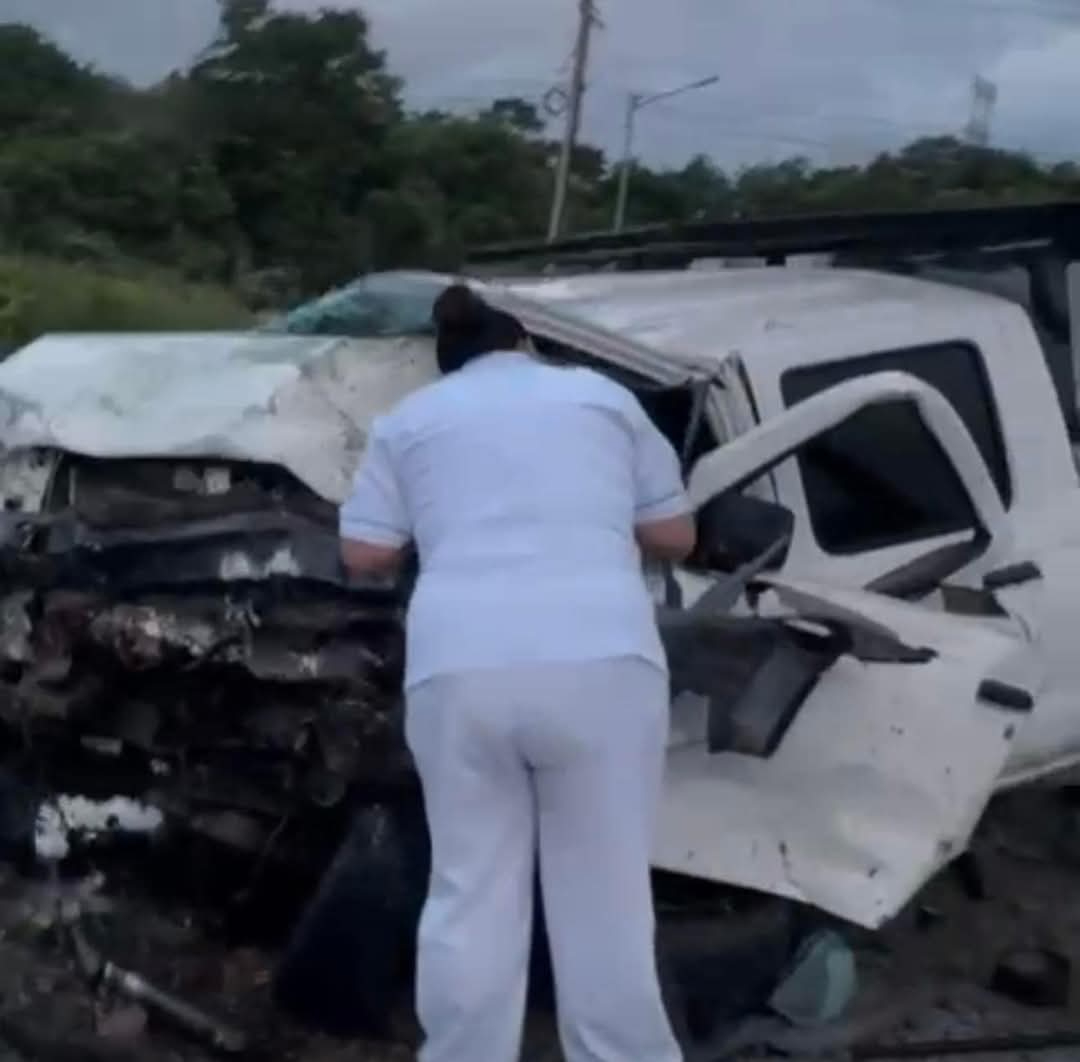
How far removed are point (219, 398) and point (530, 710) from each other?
6.27 feet

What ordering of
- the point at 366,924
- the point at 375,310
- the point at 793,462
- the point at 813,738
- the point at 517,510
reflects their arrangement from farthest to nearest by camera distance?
1. the point at 375,310
2. the point at 793,462
3. the point at 813,738
4. the point at 366,924
5. the point at 517,510

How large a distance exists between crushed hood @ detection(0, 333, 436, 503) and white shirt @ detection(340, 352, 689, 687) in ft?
3.41

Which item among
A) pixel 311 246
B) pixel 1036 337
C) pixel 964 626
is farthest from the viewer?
pixel 311 246

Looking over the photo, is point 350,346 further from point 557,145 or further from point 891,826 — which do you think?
point 557,145

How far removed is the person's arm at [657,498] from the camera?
4.89m

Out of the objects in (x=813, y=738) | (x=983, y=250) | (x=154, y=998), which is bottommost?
(x=154, y=998)

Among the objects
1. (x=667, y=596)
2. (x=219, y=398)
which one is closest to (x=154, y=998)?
(x=219, y=398)

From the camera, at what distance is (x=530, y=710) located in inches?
178

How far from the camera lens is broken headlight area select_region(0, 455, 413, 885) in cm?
547

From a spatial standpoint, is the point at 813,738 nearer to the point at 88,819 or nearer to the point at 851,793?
the point at 851,793

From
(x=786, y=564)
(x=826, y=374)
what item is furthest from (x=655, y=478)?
(x=826, y=374)

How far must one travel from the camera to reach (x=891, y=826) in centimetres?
569

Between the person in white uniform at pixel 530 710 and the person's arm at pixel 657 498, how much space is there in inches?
2.7

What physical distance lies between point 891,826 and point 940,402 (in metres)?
1.24
